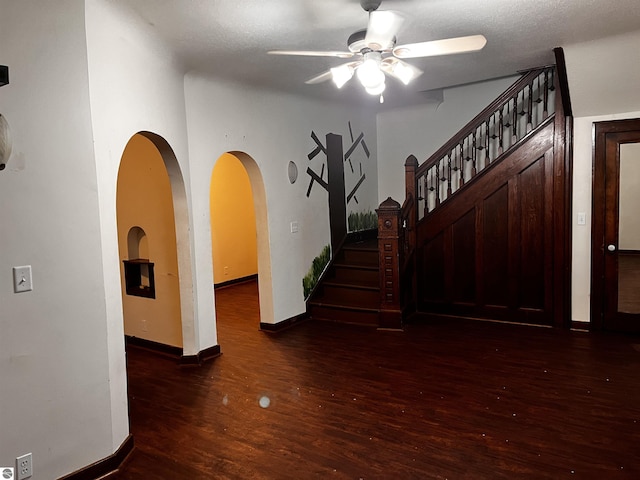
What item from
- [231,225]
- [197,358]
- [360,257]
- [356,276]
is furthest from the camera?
[231,225]

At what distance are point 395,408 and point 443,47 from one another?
8.13 feet

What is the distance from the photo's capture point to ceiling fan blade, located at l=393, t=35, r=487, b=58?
269 centimetres

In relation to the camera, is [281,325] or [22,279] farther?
[281,325]

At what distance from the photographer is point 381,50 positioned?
2.85 meters

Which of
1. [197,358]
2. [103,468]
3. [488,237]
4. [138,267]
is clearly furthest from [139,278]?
[488,237]

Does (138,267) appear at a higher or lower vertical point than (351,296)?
higher

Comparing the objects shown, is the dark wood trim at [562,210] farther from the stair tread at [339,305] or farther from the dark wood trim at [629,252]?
the stair tread at [339,305]

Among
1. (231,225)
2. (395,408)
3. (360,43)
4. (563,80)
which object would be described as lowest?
(395,408)

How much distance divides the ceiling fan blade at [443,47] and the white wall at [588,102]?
69.5 inches

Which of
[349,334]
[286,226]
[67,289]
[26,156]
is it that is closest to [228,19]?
[26,156]

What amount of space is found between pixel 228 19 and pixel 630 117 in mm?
4048

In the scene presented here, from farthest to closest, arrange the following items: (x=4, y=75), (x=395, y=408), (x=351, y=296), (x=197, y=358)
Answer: (x=351, y=296), (x=197, y=358), (x=395, y=408), (x=4, y=75)

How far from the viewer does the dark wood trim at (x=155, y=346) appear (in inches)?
178

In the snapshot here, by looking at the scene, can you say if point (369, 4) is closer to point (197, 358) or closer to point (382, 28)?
point (382, 28)
